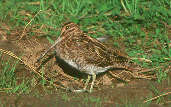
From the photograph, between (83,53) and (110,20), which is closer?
(83,53)

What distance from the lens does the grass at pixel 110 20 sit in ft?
21.4

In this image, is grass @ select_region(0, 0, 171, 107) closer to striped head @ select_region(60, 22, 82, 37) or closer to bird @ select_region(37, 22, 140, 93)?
bird @ select_region(37, 22, 140, 93)

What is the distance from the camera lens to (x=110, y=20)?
7.06 m

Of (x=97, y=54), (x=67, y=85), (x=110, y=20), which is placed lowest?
(x=67, y=85)

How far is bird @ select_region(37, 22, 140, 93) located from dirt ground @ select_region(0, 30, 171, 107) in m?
0.23

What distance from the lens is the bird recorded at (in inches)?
221

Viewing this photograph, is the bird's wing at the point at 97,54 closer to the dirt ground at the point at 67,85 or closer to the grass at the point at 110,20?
the dirt ground at the point at 67,85

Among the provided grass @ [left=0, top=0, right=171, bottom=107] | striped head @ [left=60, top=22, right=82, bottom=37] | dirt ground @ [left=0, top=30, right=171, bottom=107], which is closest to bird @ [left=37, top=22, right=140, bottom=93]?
striped head @ [left=60, top=22, right=82, bottom=37]

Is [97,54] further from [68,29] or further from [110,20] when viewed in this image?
[110,20]

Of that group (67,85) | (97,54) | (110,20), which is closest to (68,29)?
(97,54)

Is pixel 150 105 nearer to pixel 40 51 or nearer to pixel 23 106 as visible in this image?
pixel 23 106

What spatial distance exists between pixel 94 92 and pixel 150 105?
823mm

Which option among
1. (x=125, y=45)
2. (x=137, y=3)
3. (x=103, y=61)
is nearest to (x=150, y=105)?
(x=103, y=61)

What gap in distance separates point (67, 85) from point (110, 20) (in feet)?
5.96
